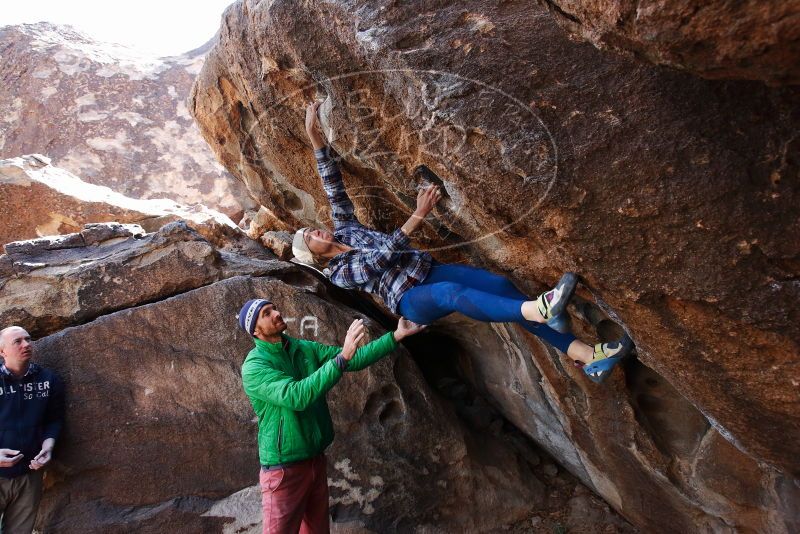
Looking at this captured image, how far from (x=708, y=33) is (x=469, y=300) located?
1.45 m

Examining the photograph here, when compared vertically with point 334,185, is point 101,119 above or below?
below

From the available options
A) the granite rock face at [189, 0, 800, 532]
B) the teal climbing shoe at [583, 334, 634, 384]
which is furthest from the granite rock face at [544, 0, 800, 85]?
the teal climbing shoe at [583, 334, 634, 384]

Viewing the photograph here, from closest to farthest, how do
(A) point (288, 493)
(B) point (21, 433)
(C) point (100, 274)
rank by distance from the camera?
1. (A) point (288, 493)
2. (B) point (21, 433)
3. (C) point (100, 274)

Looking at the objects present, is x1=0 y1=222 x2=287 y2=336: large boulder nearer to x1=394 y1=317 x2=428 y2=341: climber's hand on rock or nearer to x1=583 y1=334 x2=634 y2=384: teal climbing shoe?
x1=394 y1=317 x2=428 y2=341: climber's hand on rock

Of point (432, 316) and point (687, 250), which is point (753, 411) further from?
point (432, 316)

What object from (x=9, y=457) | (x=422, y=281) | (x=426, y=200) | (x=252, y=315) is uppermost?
(x=426, y=200)

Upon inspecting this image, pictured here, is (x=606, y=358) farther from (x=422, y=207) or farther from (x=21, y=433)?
(x=21, y=433)

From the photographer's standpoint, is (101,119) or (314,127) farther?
(101,119)

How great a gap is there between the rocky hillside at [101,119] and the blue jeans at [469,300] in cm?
1204

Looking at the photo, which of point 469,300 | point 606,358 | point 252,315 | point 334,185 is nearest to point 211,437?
point 252,315

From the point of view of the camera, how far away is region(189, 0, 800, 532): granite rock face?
2.08 m

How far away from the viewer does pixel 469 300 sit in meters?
2.66

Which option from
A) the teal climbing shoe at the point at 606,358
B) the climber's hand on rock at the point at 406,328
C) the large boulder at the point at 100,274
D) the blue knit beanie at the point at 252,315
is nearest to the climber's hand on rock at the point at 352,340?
the climber's hand on rock at the point at 406,328

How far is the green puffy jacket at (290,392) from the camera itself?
250 centimetres
